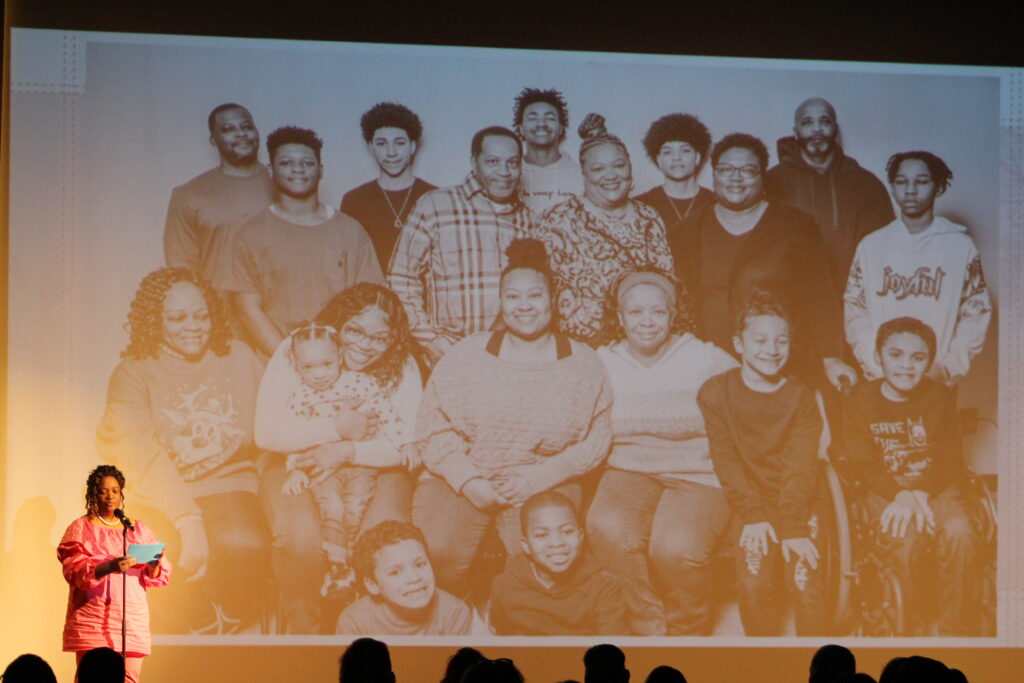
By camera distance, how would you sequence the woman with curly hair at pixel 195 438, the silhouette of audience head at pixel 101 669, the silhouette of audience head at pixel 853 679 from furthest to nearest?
1. the woman with curly hair at pixel 195 438
2. the silhouette of audience head at pixel 853 679
3. the silhouette of audience head at pixel 101 669

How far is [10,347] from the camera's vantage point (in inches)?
218

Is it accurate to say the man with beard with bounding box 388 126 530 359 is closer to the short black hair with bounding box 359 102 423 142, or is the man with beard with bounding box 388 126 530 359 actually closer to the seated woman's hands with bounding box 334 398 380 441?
the short black hair with bounding box 359 102 423 142

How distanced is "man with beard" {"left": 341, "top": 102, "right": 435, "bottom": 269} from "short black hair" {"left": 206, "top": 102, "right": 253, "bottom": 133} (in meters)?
0.55

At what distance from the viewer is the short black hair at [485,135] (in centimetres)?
581

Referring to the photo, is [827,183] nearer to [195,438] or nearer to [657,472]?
[657,472]

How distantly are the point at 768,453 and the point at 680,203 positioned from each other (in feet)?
4.07

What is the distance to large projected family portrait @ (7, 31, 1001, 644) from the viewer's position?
5.59 metres

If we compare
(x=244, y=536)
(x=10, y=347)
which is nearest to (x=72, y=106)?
(x=10, y=347)

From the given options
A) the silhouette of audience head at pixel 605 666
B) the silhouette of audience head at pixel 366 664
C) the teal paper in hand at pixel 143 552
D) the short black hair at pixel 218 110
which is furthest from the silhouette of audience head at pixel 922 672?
the short black hair at pixel 218 110

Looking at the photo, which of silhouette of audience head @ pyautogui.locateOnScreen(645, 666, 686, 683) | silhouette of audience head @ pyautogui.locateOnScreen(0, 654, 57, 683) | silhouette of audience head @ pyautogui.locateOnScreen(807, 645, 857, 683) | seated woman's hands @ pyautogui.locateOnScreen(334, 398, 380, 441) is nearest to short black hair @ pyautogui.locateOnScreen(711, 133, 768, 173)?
seated woman's hands @ pyautogui.locateOnScreen(334, 398, 380, 441)

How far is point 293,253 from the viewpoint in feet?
18.7

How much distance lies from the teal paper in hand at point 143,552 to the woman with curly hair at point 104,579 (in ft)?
0.08

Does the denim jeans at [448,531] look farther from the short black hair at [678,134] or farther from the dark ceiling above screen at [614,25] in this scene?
the dark ceiling above screen at [614,25]

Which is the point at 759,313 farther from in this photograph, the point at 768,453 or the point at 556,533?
the point at 556,533
